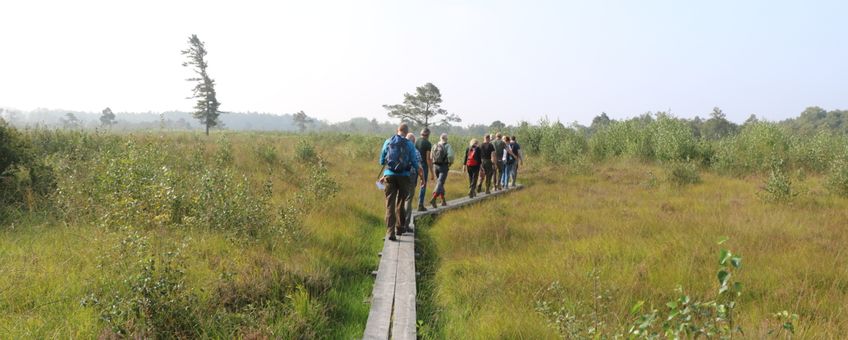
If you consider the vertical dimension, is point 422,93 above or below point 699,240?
above

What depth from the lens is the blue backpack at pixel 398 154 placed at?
6.46 metres

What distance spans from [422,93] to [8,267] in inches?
2320

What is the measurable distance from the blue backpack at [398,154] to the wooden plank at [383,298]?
1.25m

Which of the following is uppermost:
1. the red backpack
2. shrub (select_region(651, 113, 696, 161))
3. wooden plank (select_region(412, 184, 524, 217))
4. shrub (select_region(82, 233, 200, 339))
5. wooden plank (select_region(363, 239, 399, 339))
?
shrub (select_region(651, 113, 696, 161))

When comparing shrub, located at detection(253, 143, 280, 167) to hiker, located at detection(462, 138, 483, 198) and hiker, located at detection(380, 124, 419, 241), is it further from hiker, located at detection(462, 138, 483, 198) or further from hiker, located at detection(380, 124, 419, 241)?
hiker, located at detection(380, 124, 419, 241)

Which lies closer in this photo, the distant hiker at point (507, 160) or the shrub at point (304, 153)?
the distant hiker at point (507, 160)

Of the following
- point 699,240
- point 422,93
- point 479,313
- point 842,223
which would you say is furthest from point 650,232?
point 422,93

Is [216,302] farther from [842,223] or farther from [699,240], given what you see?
[842,223]

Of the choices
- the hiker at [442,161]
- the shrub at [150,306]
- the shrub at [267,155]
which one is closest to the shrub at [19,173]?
the shrub at [150,306]

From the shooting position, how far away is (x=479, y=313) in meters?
4.05

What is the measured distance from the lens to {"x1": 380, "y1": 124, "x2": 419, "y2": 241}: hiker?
6477mm

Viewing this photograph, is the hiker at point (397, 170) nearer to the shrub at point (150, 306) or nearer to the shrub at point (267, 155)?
the shrub at point (150, 306)

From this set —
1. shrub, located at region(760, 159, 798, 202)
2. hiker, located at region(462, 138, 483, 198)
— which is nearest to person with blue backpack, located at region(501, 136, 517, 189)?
hiker, located at region(462, 138, 483, 198)

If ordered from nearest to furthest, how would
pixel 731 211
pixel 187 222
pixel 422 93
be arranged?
pixel 187 222, pixel 731 211, pixel 422 93
